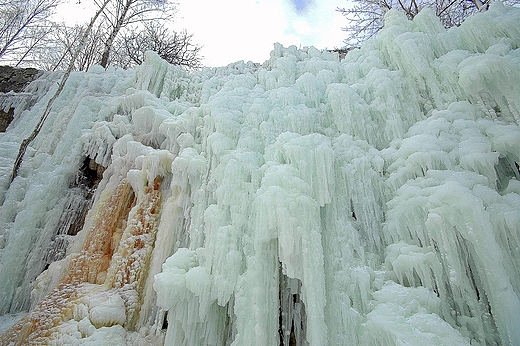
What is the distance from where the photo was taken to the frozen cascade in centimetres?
285

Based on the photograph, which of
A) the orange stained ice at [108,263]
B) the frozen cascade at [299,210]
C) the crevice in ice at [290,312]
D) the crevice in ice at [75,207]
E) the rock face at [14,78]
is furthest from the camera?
the rock face at [14,78]

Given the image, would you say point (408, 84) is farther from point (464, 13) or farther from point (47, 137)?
point (464, 13)

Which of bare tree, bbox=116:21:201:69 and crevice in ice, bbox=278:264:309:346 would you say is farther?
bare tree, bbox=116:21:201:69

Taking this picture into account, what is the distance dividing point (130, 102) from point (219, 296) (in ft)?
14.6

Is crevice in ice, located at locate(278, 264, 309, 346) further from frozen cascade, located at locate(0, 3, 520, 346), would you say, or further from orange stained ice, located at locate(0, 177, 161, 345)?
orange stained ice, located at locate(0, 177, 161, 345)

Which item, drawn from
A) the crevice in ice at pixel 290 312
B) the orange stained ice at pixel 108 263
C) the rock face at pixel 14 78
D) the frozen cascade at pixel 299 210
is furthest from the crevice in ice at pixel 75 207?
the crevice in ice at pixel 290 312

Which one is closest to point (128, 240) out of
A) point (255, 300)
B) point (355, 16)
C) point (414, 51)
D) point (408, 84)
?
point (255, 300)

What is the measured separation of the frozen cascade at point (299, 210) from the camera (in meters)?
2.85

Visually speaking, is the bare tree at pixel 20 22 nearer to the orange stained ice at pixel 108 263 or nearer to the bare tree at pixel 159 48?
the bare tree at pixel 159 48

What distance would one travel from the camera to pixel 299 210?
3.27 meters

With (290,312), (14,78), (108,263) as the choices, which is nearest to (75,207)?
(108,263)

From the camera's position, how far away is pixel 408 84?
457cm

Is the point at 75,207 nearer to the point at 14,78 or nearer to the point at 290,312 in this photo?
the point at 290,312

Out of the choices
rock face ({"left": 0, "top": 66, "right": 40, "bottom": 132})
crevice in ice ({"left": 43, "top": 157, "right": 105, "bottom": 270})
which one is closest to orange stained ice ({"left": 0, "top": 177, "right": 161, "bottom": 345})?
crevice in ice ({"left": 43, "top": 157, "right": 105, "bottom": 270})
